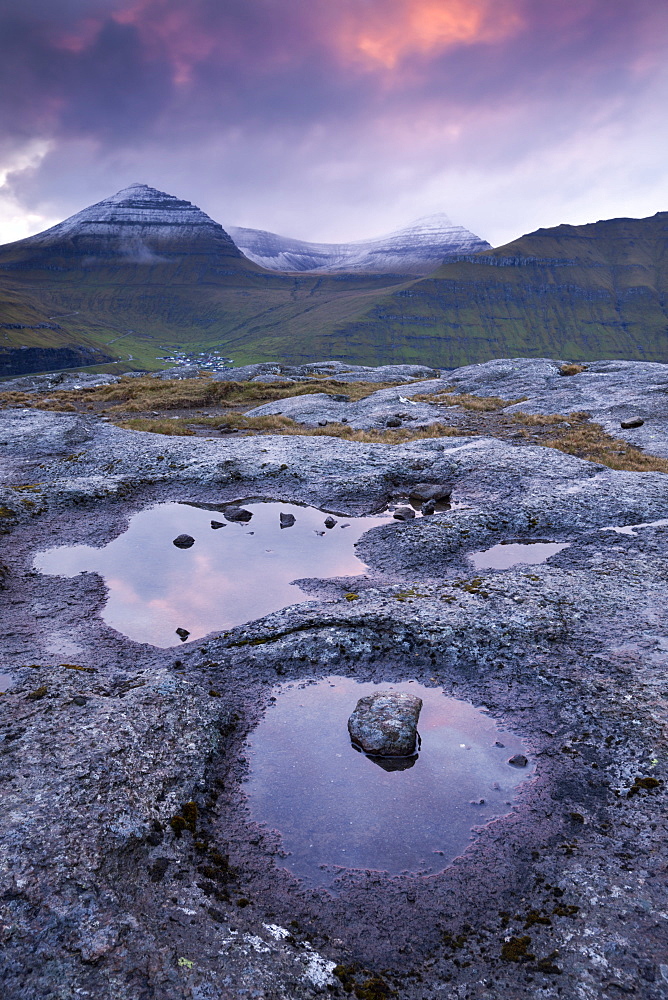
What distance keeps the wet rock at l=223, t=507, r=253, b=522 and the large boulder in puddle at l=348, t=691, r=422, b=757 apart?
12.9 m

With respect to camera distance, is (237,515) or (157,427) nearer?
(237,515)

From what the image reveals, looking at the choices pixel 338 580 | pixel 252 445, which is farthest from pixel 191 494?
pixel 338 580

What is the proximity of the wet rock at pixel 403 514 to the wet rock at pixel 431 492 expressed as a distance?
1972 millimetres

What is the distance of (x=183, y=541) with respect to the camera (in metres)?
21.2

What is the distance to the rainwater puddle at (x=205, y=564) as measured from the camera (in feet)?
53.4

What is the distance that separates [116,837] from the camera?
8539mm

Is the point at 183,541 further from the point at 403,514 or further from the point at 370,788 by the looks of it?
the point at 370,788

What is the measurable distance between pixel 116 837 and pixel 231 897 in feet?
6.74

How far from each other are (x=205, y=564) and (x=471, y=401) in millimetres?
41923

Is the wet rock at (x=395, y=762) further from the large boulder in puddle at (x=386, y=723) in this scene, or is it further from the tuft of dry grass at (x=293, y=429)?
the tuft of dry grass at (x=293, y=429)

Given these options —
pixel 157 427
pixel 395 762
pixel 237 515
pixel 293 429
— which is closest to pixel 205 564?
pixel 237 515

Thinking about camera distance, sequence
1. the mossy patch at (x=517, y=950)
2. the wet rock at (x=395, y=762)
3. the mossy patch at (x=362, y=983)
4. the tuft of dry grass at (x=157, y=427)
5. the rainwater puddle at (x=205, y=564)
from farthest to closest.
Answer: the tuft of dry grass at (x=157, y=427) < the rainwater puddle at (x=205, y=564) < the wet rock at (x=395, y=762) < the mossy patch at (x=517, y=950) < the mossy patch at (x=362, y=983)

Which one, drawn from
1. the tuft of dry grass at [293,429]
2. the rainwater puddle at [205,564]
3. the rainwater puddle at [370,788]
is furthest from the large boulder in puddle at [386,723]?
the tuft of dry grass at [293,429]

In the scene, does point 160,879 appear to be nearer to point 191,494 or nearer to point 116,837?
point 116,837
